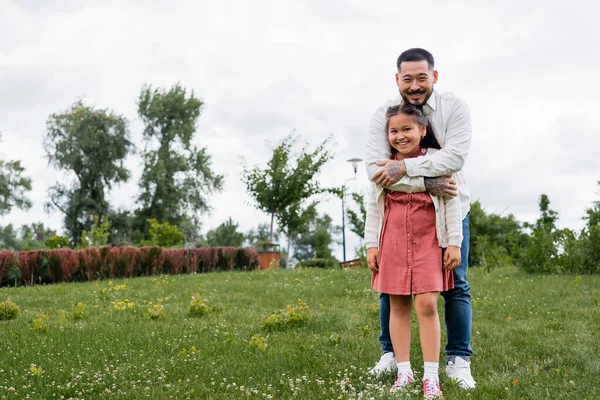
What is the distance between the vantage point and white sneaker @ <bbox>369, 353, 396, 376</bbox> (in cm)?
390

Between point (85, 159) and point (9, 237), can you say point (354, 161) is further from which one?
point (9, 237)

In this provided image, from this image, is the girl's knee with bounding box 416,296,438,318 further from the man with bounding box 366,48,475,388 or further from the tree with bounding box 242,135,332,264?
the tree with bounding box 242,135,332,264

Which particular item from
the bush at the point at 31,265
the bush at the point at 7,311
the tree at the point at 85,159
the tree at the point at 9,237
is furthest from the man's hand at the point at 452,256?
the tree at the point at 9,237

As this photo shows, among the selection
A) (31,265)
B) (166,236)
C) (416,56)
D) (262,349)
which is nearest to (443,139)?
(416,56)

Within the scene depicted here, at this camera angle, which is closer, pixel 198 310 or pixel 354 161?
pixel 198 310

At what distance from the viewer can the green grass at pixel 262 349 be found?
3.65 meters

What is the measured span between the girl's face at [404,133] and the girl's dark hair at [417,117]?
0.02 meters

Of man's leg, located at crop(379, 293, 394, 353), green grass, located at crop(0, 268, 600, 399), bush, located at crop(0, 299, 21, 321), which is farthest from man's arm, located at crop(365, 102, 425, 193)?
bush, located at crop(0, 299, 21, 321)

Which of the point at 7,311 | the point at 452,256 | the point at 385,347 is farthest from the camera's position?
the point at 7,311

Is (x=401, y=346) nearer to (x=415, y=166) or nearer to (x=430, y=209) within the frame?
(x=430, y=209)

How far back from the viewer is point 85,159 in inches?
1419

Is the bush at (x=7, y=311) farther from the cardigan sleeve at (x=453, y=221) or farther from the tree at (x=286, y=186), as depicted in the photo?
the tree at (x=286, y=186)

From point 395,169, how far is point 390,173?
1.5 inches

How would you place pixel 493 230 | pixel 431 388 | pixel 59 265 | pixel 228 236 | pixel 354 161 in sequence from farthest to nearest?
1. pixel 228 236
2. pixel 493 230
3. pixel 354 161
4. pixel 59 265
5. pixel 431 388
